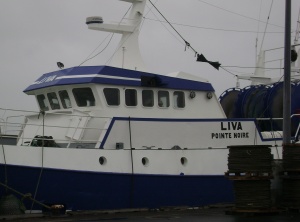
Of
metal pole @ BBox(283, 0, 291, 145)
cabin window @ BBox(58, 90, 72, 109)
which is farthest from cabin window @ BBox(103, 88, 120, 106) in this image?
metal pole @ BBox(283, 0, 291, 145)

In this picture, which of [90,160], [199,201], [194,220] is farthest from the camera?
[199,201]

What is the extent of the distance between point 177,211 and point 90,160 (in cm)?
243

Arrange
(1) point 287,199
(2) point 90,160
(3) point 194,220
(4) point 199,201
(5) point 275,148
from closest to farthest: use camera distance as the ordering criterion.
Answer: (3) point 194,220 < (1) point 287,199 < (2) point 90,160 < (4) point 199,201 < (5) point 275,148

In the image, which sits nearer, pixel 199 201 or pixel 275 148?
pixel 199 201

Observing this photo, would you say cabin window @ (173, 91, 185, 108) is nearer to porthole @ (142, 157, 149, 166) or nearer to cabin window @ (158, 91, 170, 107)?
cabin window @ (158, 91, 170, 107)

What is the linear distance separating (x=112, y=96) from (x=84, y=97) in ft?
2.54

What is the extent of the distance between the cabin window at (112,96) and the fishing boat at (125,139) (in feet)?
0.09

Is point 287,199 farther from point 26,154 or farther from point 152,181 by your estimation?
point 26,154

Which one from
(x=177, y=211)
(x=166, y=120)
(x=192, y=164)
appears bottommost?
(x=177, y=211)

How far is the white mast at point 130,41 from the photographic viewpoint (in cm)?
1706

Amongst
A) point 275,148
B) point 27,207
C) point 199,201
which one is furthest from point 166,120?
point 27,207

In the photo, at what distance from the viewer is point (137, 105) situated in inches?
620

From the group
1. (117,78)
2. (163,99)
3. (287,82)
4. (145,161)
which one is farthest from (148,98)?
(287,82)

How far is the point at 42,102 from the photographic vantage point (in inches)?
666
